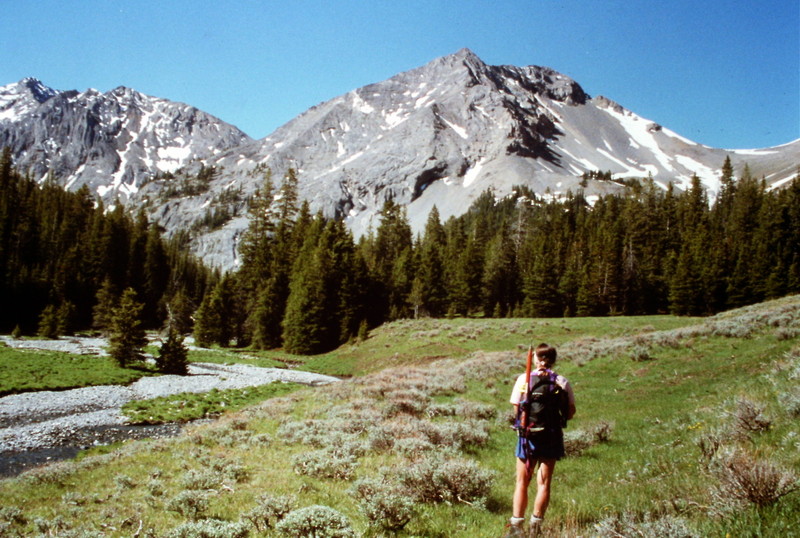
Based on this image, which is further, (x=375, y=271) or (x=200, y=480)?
(x=375, y=271)

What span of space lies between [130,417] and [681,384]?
26.7 m

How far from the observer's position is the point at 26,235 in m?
74.2

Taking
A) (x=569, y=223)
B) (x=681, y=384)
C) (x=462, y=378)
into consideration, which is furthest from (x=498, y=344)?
(x=569, y=223)

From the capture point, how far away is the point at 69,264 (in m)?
71.9

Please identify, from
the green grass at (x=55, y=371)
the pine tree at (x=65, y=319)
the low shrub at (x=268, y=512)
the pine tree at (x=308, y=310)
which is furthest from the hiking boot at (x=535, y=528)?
the pine tree at (x=65, y=319)

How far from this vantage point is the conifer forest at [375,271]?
59094mm

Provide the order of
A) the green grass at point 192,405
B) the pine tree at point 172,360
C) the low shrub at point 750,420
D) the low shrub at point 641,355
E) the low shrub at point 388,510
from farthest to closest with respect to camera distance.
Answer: the pine tree at point 172,360 → the low shrub at point 641,355 → the green grass at point 192,405 → the low shrub at point 750,420 → the low shrub at point 388,510

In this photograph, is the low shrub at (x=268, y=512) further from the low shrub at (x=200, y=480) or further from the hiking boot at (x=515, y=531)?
the hiking boot at (x=515, y=531)

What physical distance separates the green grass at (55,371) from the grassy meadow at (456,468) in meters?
18.0

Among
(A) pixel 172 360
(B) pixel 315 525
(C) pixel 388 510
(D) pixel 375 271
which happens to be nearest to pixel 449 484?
(C) pixel 388 510

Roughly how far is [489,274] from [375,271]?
70.4 feet

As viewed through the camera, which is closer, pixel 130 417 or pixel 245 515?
pixel 245 515

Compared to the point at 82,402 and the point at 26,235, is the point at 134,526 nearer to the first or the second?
the point at 82,402

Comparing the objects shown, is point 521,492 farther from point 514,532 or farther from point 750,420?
point 750,420
